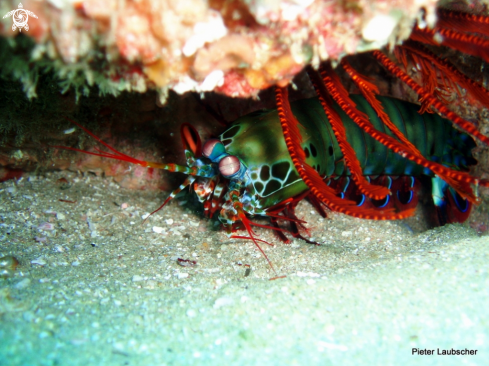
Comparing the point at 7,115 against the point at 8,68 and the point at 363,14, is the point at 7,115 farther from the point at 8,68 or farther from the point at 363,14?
the point at 363,14

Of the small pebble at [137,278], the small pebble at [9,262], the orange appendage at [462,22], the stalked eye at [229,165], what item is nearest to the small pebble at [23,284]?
the small pebble at [9,262]

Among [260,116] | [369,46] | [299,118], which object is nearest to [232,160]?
[260,116]

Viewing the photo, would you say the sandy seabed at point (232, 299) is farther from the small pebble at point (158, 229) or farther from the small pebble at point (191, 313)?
the small pebble at point (158, 229)

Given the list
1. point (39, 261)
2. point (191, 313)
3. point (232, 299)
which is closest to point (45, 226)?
point (39, 261)

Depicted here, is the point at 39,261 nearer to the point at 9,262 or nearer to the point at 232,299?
the point at 9,262

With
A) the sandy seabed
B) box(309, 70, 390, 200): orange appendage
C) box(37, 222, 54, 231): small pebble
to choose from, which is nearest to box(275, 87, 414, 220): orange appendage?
box(309, 70, 390, 200): orange appendage

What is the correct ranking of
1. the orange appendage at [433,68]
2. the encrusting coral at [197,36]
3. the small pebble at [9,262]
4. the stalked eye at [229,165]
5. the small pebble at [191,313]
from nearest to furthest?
1. the encrusting coral at [197,36]
2. the small pebble at [191,313]
3. the small pebble at [9,262]
4. the orange appendage at [433,68]
5. the stalked eye at [229,165]

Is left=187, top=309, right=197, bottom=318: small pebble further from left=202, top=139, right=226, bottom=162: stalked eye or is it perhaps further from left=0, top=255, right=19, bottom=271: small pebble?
left=202, top=139, right=226, bottom=162: stalked eye
